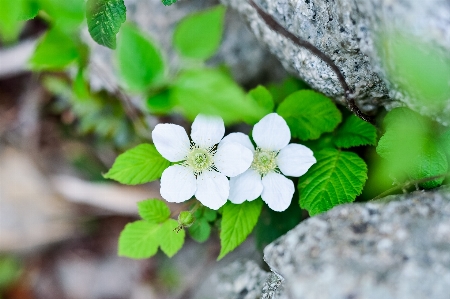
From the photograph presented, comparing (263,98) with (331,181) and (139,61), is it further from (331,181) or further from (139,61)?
(139,61)

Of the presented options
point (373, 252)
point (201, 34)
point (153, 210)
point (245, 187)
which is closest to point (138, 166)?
point (153, 210)

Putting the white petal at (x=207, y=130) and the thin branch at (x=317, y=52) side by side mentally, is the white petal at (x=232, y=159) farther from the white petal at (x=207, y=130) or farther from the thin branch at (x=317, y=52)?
the thin branch at (x=317, y=52)

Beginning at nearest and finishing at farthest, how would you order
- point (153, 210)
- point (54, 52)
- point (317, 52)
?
point (317, 52)
point (153, 210)
point (54, 52)

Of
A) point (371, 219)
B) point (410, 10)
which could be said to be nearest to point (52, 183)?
point (371, 219)

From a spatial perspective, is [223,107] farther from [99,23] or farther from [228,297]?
[228,297]

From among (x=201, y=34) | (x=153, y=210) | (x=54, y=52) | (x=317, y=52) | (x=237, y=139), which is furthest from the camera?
(x=54, y=52)

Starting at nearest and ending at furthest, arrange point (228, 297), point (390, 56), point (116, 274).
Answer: point (390, 56)
point (228, 297)
point (116, 274)

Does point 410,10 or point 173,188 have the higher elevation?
point 410,10

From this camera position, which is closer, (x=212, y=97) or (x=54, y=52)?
(x=212, y=97)
